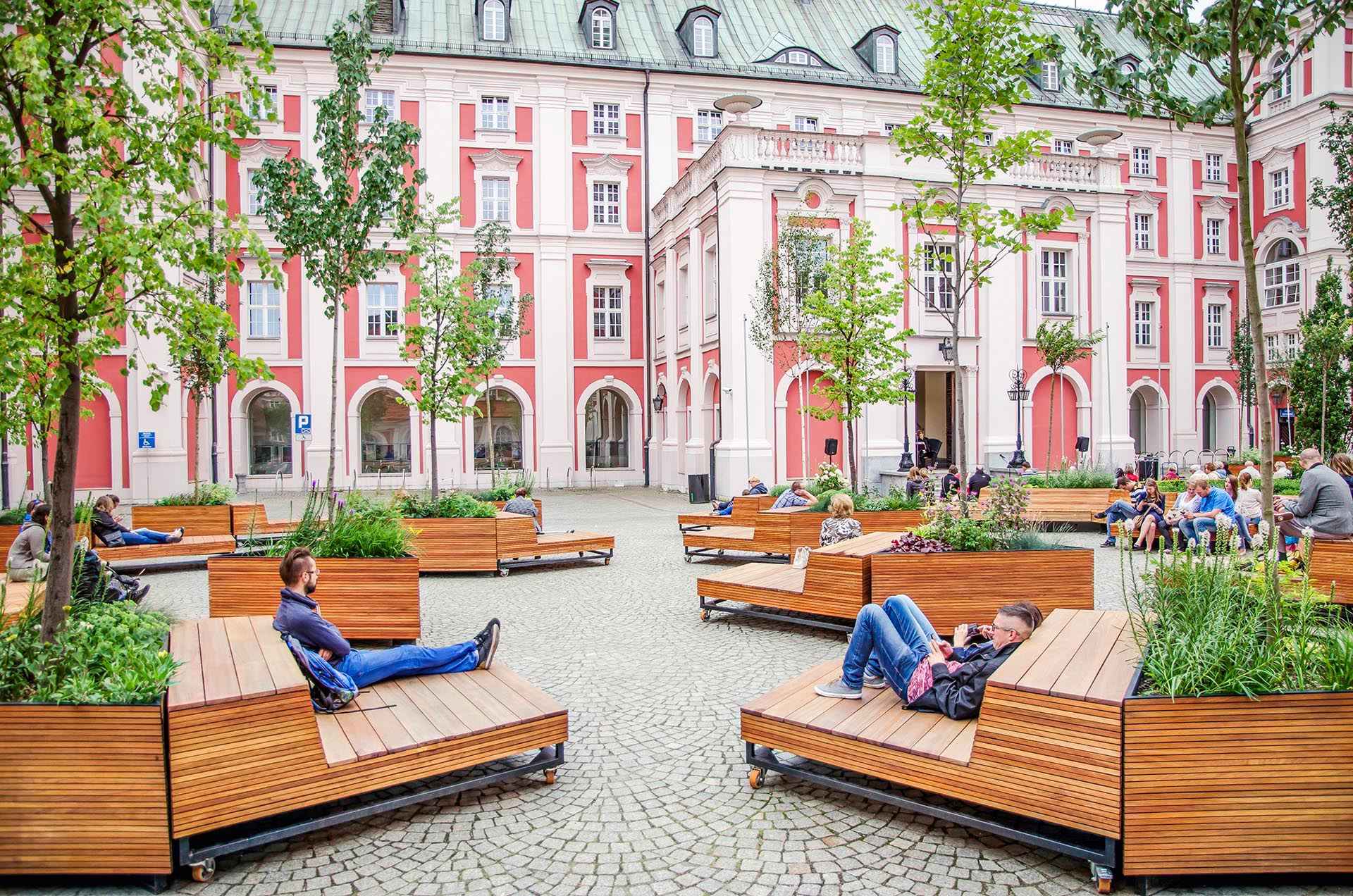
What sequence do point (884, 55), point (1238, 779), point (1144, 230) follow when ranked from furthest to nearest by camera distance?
point (1144, 230) < point (884, 55) < point (1238, 779)

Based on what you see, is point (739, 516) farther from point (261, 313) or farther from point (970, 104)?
point (261, 313)

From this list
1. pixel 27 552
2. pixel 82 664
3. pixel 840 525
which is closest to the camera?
pixel 82 664

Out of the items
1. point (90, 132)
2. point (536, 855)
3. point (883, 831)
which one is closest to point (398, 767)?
point (536, 855)

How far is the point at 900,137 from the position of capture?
10.1 m

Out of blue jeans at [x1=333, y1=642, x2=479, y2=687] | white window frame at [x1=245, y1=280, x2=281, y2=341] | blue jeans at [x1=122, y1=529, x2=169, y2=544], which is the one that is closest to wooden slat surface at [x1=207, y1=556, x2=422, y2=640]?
blue jeans at [x1=333, y1=642, x2=479, y2=687]

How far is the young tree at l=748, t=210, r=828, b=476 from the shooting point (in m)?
20.7

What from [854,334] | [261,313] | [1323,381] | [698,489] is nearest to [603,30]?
[261,313]

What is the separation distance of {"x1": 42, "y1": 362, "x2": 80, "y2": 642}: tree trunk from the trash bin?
1902 centimetres

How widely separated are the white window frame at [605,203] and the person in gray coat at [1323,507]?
2558 cm

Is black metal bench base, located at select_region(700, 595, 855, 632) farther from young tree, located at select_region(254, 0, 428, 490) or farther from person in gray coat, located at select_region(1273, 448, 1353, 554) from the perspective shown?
young tree, located at select_region(254, 0, 428, 490)

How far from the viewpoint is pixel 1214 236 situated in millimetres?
38500

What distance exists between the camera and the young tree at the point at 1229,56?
5051 mm

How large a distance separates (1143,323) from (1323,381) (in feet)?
50.1

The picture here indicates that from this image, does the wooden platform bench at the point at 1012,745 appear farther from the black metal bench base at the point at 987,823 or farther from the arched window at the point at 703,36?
the arched window at the point at 703,36
